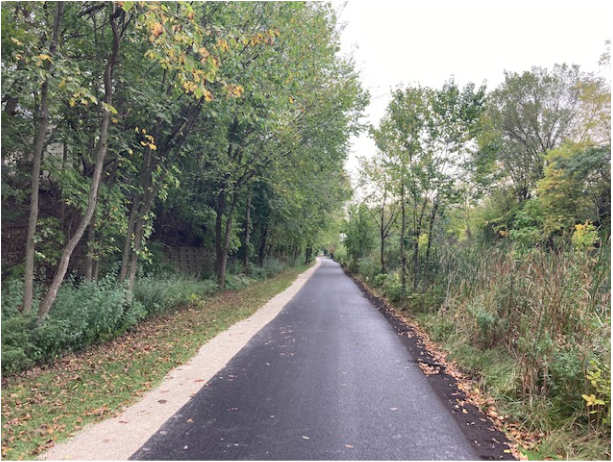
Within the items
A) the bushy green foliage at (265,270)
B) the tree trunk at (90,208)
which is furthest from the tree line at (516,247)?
the tree trunk at (90,208)

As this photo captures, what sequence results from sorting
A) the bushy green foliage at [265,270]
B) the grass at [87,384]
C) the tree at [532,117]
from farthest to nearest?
1. the tree at [532,117]
2. the bushy green foliage at [265,270]
3. the grass at [87,384]

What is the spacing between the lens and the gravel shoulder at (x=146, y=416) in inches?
130

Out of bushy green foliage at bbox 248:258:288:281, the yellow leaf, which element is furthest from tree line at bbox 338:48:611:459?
bushy green foliage at bbox 248:258:288:281

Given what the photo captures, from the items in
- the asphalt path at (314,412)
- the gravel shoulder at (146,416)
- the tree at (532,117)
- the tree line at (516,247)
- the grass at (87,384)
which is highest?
the tree at (532,117)

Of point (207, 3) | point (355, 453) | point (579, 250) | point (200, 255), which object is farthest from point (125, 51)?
point (200, 255)

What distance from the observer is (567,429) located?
3.71 m

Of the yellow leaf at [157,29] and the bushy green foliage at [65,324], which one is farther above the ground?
the yellow leaf at [157,29]

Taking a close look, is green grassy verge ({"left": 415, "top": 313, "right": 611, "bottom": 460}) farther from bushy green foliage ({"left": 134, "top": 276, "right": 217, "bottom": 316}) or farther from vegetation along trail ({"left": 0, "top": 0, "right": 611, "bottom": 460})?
bushy green foliage ({"left": 134, "top": 276, "right": 217, "bottom": 316})

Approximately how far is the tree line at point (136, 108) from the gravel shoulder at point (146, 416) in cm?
262

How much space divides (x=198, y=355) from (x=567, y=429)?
5.10m

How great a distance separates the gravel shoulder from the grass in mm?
137

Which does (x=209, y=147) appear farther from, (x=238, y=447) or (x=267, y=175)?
(x=238, y=447)

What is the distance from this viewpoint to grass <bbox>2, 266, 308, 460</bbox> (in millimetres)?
3604

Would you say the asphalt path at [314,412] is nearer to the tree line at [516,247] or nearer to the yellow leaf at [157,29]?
the tree line at [516,247]
